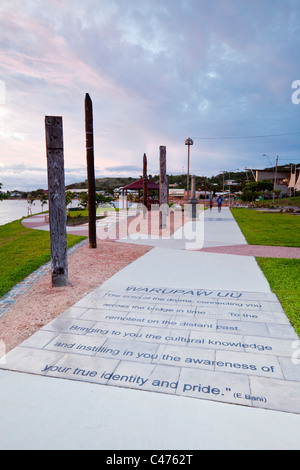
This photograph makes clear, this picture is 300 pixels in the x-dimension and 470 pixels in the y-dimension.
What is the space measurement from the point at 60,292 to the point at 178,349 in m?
3.15

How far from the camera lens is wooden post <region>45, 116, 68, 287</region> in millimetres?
5977

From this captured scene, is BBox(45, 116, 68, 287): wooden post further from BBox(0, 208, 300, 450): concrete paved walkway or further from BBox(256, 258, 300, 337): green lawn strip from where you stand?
BBox(256, 258, 300, 337): green lawn strip

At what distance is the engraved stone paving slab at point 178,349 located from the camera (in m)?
3.01

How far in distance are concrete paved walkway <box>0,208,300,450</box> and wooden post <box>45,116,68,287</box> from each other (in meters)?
1.24

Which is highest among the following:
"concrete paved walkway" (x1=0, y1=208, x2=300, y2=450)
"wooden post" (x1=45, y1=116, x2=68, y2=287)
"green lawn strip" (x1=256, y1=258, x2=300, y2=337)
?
"wooden post" (x1=45, y1=116, x2=68, y2=287)

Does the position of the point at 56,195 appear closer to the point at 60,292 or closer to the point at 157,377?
the point at 60,292

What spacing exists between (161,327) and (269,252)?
6524 millimetres

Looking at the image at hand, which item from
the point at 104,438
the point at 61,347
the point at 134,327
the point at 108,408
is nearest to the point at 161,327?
the point at 134,327

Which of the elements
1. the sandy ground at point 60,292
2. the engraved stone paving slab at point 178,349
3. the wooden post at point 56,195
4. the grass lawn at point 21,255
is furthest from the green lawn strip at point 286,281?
the grass lawn at point 21,255

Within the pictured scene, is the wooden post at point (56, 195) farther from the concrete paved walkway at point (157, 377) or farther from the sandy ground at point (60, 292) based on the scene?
the concrete paved walkway at point (157, 377)

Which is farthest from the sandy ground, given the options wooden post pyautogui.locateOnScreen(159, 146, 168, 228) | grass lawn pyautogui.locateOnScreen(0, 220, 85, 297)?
wooden post pyautogui.locateOnScreen(159, 146, 168, 228)

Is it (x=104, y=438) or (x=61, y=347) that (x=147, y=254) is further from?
(x=104, y=438)

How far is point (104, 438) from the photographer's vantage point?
2.36 m
